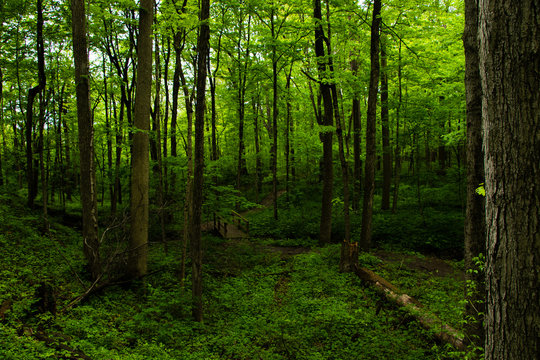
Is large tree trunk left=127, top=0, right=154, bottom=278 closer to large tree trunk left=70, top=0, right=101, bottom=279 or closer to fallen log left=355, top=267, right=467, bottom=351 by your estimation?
large tree trunk left=70, top=0, right=101, bottom=279

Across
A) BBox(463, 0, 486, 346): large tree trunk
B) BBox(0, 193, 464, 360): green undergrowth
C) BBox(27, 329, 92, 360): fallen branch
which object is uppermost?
BBox(463, 0, 486, 346): large tree trunk

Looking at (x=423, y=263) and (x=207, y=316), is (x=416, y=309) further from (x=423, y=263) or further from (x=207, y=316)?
(x=423, y=263)

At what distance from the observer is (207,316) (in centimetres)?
697

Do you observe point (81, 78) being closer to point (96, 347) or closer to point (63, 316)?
point (63, 316)

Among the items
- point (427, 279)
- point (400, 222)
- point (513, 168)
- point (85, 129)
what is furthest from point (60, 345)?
point (400, 222)

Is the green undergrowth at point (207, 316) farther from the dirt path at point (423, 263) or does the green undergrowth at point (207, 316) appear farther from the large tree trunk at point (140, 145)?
the dirt path at point (423, 263)

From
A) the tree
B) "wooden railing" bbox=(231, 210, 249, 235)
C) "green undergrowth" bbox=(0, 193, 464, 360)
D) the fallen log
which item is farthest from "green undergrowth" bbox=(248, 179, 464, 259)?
the tree

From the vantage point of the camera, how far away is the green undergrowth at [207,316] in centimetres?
485

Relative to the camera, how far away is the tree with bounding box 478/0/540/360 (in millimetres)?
1927

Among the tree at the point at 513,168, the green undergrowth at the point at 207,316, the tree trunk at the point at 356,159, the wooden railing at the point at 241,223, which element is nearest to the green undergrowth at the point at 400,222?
the wooden railing at the point at 241,223

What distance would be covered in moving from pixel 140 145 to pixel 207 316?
15.8 feet

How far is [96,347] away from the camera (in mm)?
4648

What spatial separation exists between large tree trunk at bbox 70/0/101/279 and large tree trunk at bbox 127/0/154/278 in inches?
36.5

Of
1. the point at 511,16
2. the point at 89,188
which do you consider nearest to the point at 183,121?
the point at 89,188
